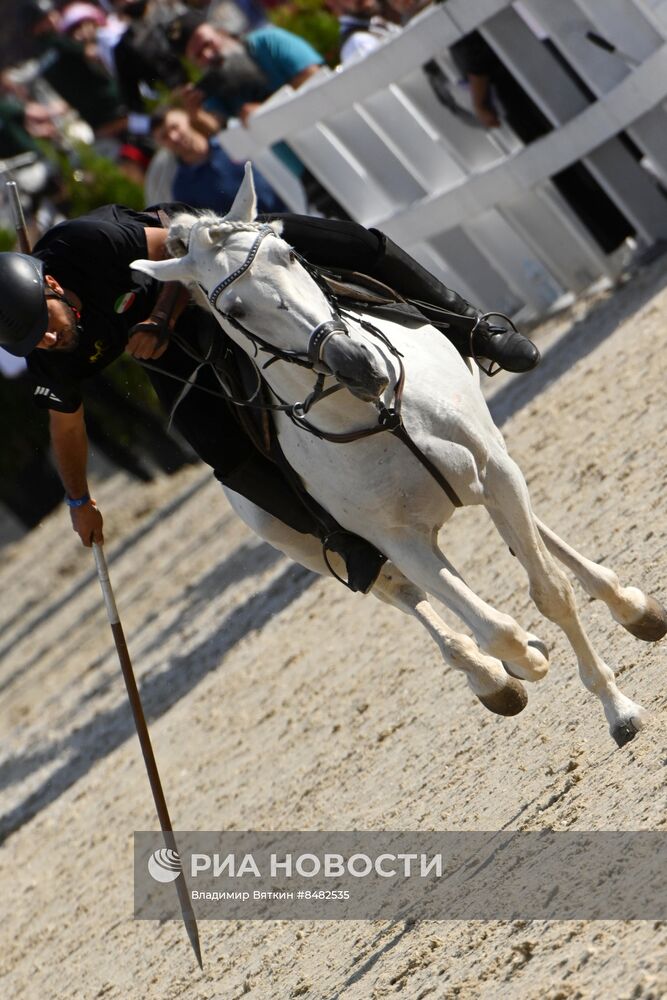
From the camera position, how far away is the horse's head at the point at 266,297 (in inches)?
184

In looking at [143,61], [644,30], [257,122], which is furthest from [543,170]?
[143,61]

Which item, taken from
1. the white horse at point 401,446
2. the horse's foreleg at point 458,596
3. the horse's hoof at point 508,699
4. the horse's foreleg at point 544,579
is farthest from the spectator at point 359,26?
the horse's hoof at point 508,699

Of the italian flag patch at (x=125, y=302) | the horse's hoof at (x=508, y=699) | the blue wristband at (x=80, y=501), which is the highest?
the italian flag patch at (x=125, y=302)

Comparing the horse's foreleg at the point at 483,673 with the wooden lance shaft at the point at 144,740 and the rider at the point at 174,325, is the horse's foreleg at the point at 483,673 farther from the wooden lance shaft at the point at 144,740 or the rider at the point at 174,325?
the wooden lance shaft at the point at 144,740

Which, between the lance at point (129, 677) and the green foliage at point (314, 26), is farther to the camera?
the green foliage at point (314, 26)

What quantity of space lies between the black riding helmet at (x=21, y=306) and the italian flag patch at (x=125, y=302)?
0.29 metres

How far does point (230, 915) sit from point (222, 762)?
5.46ft

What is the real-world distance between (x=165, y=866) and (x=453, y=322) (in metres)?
2.55

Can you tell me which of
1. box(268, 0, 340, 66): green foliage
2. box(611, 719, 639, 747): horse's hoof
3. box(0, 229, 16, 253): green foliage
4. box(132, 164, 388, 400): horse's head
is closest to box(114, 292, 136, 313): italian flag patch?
box(132, 164, 388, 400): horse's head

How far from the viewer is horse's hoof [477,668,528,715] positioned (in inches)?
208

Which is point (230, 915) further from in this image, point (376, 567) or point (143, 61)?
point (143, 61)

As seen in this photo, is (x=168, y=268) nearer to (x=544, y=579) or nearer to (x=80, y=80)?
(x=544, y=579)

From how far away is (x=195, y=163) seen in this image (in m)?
11.2

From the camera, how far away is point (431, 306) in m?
5.86
